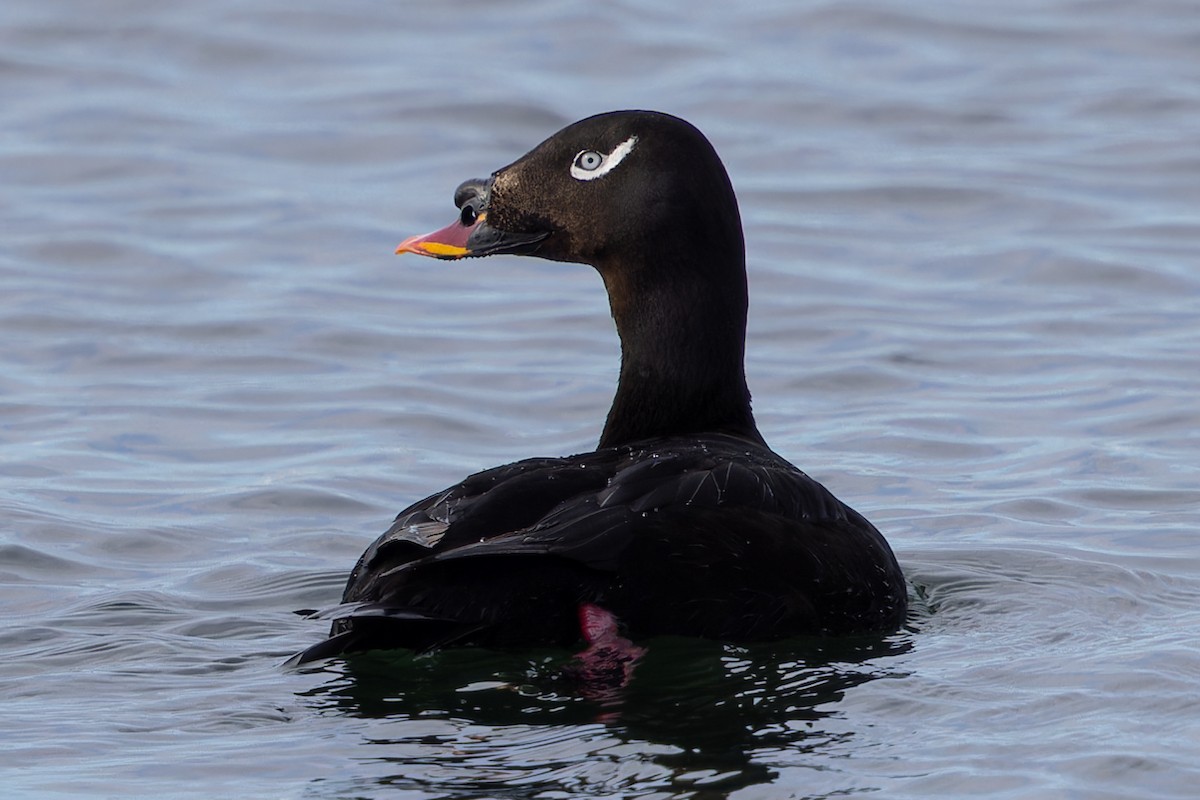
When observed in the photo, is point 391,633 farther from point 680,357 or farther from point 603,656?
point 680,357

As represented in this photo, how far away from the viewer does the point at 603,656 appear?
6078 mm

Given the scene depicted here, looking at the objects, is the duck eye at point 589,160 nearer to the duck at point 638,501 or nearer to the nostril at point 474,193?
the duck at point 638,501

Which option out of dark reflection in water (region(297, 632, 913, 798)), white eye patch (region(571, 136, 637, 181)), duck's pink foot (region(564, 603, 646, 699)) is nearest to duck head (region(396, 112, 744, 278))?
white eye patch (region(571, 136, 637, 181))

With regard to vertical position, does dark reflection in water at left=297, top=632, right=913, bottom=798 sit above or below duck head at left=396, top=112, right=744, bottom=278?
below

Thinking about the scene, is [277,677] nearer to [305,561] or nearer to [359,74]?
[305,561]

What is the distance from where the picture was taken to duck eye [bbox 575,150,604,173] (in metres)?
7.47

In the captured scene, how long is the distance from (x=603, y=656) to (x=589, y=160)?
6.79 feet

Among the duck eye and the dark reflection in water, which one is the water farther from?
the duck eye

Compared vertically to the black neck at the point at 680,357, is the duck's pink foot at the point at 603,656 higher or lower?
lower

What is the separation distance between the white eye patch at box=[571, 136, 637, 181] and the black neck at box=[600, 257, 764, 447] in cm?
36

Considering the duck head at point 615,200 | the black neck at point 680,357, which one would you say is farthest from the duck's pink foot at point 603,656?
the duck head at point 615,200

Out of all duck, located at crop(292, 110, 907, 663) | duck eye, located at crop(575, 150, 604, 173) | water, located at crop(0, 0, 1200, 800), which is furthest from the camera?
duck eye, located at crop(575, 150, 604, 173)

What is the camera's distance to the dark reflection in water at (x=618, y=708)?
548cm

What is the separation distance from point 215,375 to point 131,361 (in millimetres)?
500
